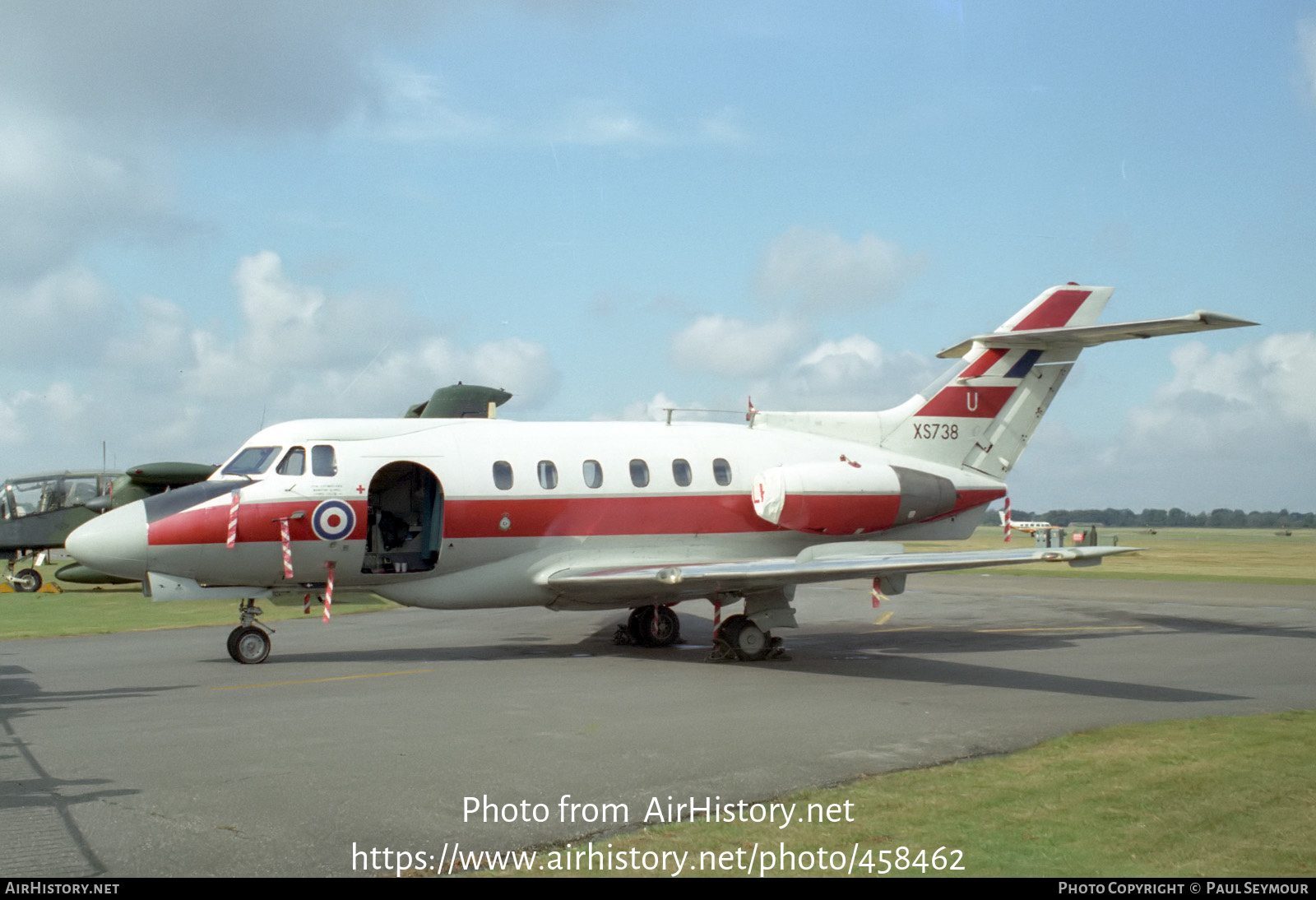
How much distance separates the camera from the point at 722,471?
17062mm

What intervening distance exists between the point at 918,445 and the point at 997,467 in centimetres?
162

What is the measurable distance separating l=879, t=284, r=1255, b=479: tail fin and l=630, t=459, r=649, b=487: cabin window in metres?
4.64

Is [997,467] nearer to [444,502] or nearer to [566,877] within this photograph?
[444,502]

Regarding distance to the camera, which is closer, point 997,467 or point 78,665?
point 78,665

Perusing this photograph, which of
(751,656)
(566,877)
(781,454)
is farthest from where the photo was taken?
(781,454)

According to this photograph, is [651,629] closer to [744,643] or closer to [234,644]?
[744,643]

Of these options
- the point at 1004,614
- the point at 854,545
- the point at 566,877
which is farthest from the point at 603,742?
the point at 1004,614

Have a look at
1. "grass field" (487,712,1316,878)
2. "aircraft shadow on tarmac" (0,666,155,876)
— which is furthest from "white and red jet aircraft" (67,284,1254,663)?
"grass field" (487,712,1316,878)

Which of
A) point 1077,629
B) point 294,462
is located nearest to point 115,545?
point 294,462

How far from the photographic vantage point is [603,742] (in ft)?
31.0

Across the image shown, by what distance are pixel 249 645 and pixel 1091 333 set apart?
14.1 meters

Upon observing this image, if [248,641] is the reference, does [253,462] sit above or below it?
above

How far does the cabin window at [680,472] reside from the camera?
16734mm

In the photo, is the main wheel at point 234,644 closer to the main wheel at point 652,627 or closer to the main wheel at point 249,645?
the main wheel at point 249,645
